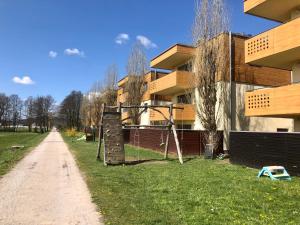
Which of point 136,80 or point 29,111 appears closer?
point 136,80

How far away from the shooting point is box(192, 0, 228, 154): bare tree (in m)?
19.5

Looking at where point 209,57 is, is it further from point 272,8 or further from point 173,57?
point 173,57

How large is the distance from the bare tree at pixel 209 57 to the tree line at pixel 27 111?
4156 inches

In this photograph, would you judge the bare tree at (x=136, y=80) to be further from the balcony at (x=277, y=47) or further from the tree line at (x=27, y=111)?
the tree line at (x=27, y=111)

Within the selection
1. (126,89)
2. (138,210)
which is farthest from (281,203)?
(126,89)

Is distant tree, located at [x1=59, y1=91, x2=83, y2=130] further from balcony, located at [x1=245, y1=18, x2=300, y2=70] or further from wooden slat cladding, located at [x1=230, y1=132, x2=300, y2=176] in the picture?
wooden slat cladding, located at [x1=230, y1=132, x2=300, y2=176]

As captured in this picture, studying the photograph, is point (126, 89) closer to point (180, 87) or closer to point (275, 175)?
point (180, 87)

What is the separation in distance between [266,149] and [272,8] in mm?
8169

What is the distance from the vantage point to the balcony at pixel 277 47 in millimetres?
15203

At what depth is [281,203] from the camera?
26.1 ft

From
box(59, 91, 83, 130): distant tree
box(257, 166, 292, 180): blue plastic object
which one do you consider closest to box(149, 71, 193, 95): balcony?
box(257, 166, 292, 180): blue plastic object

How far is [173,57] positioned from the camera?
94.5 ft

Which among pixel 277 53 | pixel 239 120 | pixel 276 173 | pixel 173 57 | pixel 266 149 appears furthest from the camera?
pixel 173 57

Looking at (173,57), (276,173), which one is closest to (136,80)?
(173,57)
